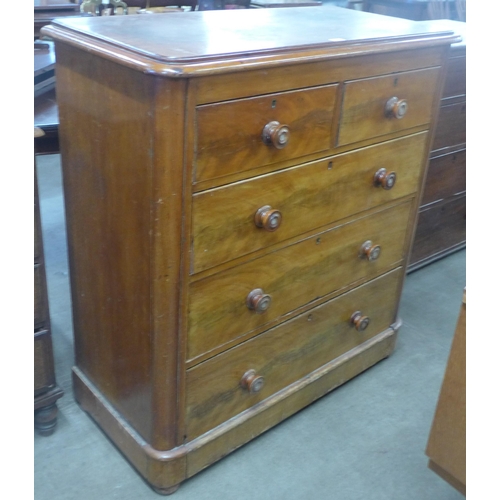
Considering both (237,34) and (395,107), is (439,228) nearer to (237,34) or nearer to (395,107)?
(395,107)

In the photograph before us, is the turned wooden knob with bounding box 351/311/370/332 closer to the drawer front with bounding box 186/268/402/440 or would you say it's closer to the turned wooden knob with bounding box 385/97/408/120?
the drawer front with bounding box 186/268/402/440

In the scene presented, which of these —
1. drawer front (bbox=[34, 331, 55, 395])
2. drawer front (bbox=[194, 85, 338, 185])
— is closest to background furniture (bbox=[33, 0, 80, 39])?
drawer front (bbox=[34, 331, 55, 395])

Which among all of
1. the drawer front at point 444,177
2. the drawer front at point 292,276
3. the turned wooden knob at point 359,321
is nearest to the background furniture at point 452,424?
the drawer front at point 292,276

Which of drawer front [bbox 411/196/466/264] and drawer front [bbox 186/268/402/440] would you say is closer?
drawer front [bbox 186/268/402/440]

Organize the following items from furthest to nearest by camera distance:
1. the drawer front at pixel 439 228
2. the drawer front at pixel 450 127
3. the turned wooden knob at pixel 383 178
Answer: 1. the drawer front at pixel 439 228
2. the drawer front at pixel 450 127
3. the turned wooden knob at pixel 383 178

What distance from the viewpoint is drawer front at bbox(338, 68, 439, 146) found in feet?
4.60

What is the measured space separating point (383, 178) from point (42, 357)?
3.29 feet

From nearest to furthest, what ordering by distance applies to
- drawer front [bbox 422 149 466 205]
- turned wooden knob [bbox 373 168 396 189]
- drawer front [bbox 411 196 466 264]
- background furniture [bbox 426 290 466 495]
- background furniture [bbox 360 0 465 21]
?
1. background furniture [bbox 426 290 466 495]
2. turned wooden knob [bbox 373 168 396 189]
3. drawer front [bbox 422 149 466 205]
4. drawer front [bbox 411 196 466 264]
5. background furniture [bbox 360 0 465 21]

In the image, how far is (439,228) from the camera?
2.57 m

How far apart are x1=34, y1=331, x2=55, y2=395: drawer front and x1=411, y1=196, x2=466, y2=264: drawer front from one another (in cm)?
155

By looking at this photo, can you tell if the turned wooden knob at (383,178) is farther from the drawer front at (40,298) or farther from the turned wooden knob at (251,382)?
the drawer front at (40,298)

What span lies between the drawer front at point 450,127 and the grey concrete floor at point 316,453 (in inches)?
31.8

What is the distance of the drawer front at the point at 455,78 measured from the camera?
7.05 ft

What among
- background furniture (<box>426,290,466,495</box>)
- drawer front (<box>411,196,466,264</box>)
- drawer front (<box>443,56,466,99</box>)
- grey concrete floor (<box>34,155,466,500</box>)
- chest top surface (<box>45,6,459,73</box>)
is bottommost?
grey concrete floor (<box>34,155,466,500</box>)
